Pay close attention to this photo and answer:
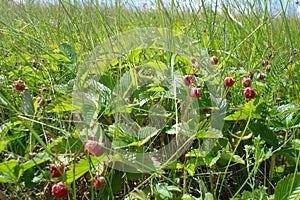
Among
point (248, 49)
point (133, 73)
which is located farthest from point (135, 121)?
point (248, 49)

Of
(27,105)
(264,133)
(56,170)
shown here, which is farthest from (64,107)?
(264,133)

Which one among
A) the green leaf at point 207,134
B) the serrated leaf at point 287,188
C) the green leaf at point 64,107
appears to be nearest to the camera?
the serrated leaf at point 287,188

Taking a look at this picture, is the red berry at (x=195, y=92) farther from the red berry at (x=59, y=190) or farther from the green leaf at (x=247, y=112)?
the red berry at (x=59, y=190)

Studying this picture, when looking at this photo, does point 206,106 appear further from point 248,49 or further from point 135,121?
point 248,49

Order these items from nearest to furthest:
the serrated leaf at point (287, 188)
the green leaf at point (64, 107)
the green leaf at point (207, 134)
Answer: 1. the serrated leaf at point (287, 188)
2. the green leaf at point (207, 134)
3. the green leaf at point (64, 107)

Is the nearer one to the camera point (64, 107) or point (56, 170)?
point (56, 170)

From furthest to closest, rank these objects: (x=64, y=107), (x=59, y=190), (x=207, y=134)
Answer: (x=64, y=107) < (x=207, y=134) < (x=59, y=190)

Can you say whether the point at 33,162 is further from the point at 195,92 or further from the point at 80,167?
the point at 195,92

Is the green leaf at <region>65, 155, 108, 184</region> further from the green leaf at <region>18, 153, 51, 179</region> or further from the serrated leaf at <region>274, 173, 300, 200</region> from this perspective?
the serrated leaf at <region>274, 173, 300, 200</region>

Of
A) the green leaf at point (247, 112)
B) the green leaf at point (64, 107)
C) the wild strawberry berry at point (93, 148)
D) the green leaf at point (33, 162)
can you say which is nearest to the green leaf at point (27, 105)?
the green leaf at point (64, 107)

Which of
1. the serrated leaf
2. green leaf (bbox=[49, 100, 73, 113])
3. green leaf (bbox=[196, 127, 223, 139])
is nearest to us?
the serrated leaf

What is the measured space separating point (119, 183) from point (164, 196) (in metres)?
0.09

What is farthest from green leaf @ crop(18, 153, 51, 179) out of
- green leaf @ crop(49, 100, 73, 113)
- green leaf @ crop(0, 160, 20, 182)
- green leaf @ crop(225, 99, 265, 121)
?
green leaf @ crop(225, 99, 265, 121)

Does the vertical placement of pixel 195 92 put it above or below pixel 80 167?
above
